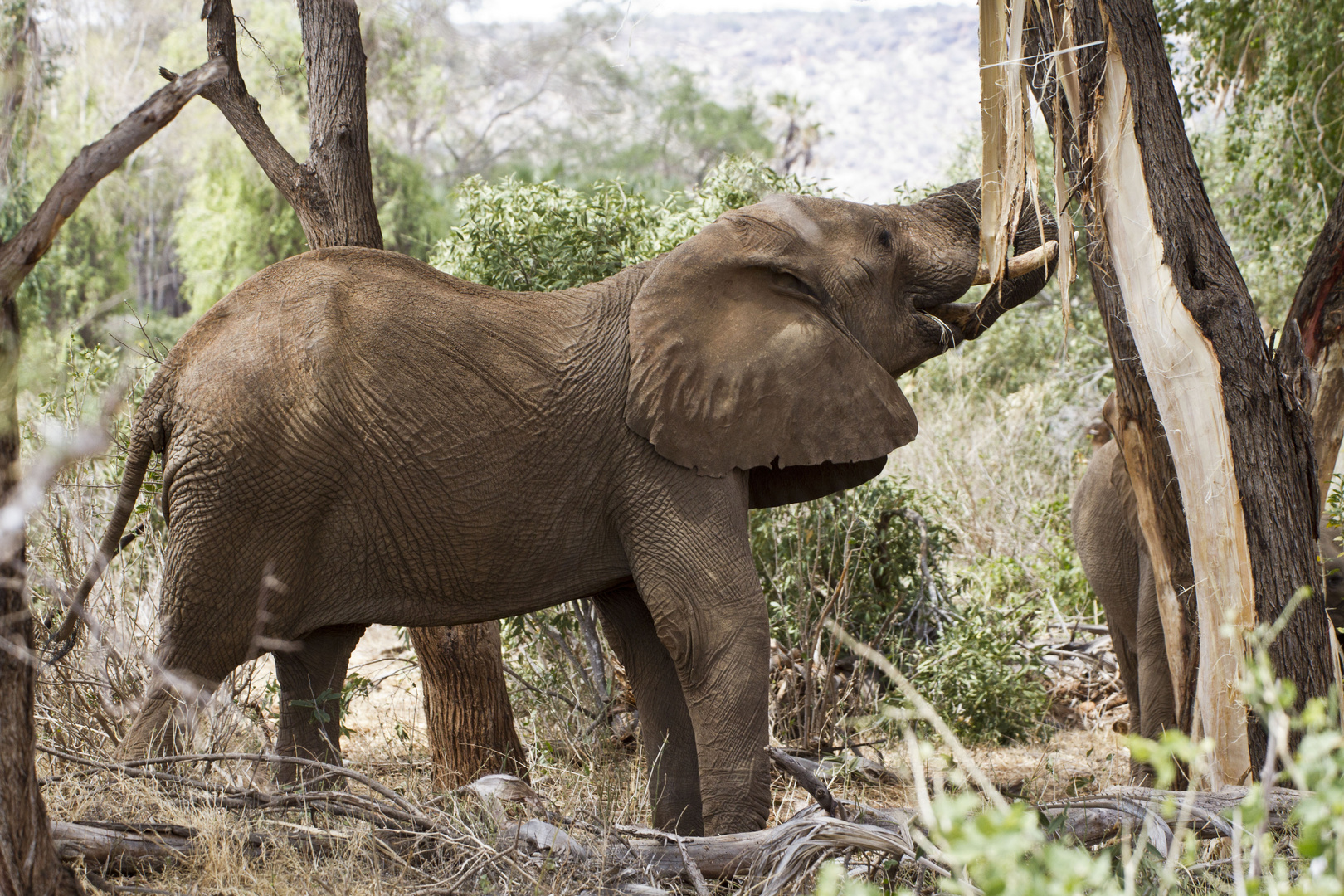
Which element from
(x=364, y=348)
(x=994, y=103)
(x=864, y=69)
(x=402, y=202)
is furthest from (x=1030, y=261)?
(x=864, y=69)

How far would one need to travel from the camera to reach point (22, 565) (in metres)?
2.57

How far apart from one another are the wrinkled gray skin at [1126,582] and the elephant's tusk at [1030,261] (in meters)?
1.69

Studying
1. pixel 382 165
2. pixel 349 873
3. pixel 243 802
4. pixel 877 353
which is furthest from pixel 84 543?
pixel 382 165

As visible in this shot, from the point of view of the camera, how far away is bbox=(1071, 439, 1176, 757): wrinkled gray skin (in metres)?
5.69

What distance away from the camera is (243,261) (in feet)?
74.5

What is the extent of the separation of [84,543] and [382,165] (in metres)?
21.2

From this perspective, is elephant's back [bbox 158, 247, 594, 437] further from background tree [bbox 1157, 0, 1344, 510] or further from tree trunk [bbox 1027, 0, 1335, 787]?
background tree [bbox 1157, 0, 1344, 510]

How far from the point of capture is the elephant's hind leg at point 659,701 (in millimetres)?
4723

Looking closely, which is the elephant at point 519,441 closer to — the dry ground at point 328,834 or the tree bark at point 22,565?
the dry ground at point 328,834

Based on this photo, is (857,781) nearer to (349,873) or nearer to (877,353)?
(877,353)

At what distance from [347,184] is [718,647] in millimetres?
2569

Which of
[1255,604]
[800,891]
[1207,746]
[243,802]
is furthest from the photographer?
[1255,604]

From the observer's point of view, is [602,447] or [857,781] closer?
[602,447]

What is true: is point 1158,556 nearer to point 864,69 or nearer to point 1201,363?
point 1201,363
